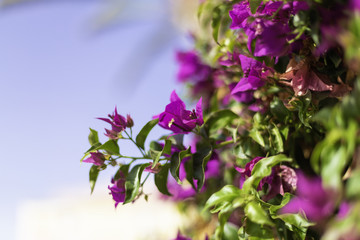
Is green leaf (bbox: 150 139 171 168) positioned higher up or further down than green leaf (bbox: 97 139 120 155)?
further down

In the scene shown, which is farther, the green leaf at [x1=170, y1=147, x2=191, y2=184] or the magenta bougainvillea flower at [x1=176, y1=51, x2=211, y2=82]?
the magenta bougainvillea flower at [x1=176, y1=51, x2=211, y2=82]

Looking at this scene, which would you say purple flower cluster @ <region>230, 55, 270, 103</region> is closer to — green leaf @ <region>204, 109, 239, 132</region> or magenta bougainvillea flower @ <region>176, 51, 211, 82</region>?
green leaf @ <region>204, 109, 239, 132</region>

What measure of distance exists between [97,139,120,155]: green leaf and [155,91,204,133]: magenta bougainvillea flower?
Answer: 0.07 meters

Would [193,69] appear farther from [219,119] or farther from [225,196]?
[225,196]

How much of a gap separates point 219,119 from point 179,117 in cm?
12

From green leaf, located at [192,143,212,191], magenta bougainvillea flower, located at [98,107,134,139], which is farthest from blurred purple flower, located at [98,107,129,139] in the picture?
green leaf, located at [192,143,212,191]

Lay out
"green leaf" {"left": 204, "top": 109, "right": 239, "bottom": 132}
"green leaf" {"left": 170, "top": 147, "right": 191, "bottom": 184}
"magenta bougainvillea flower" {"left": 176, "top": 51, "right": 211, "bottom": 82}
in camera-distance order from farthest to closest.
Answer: "magenta bougainvillea flower" {"left": 176, "top": 51, "right": 211, "bottom": 82} < "green leaf" {"left": 204, "top": 109, "right": 239, "bottom": 132} < "green leaf" {"left": 170, "top": 147, "right": 191, "bottom": 184}

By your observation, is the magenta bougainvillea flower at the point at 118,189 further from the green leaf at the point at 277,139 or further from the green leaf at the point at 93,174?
the green leaf at the point at 277,139

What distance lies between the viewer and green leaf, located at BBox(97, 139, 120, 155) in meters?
0.50

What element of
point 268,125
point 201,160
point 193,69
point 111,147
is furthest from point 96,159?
point 193,69

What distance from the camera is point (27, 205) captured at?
13.1ft

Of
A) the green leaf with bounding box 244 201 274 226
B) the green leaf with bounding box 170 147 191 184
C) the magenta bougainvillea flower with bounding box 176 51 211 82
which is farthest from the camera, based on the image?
the magenta bougainvillea flower with bounding box 176 51 211 82

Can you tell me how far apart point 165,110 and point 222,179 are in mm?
400

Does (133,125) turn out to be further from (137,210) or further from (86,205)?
(86,205)
